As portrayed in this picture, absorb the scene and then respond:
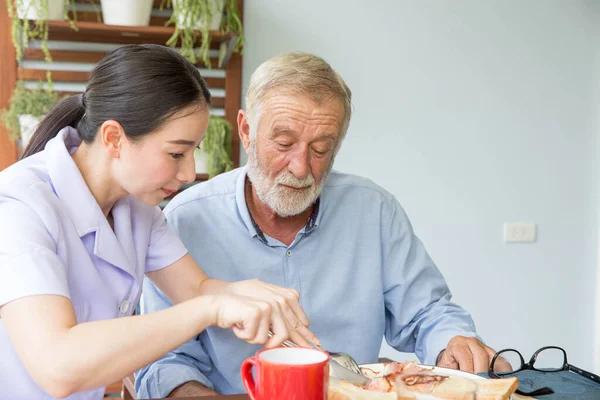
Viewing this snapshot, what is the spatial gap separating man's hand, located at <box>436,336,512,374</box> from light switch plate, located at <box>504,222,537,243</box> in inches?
79.7

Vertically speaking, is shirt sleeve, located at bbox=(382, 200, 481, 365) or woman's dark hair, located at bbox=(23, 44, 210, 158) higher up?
woman's dark hair, located at bbox=(23, 44, 210, 158)

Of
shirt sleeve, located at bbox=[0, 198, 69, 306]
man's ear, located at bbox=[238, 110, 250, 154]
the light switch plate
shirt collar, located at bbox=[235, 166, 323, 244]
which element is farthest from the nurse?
the light switch plate

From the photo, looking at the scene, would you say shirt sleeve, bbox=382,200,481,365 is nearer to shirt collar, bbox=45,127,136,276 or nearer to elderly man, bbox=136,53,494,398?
elderly man, bbox=136,53,494,398

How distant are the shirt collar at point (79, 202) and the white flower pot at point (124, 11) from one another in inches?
55.3

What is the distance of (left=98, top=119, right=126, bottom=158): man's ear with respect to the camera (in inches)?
47.7

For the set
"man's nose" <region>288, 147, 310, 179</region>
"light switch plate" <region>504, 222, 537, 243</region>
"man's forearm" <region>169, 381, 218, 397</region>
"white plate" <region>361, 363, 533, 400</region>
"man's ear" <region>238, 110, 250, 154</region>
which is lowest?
"light switch plate" <region>504, 222, 537, 243</region>

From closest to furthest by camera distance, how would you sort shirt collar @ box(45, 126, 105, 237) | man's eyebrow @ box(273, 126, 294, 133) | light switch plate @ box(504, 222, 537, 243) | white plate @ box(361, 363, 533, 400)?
1. white plate @ box(361, 363, 533, 400)
2. shirt collar @ box(45, 126, 105, 237)
3. man's eyebrow @ box(273, 126, 294, 133)
4. light switch plate @ box(504, 222, 537, 243)

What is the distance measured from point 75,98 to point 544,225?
2.65m

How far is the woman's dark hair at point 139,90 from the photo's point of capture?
1.20 m

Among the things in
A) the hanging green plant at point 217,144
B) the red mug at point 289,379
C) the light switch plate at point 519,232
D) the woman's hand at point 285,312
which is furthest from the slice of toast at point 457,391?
the light switch plate at point 519,232

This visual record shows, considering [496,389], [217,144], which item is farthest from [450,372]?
[217,144]

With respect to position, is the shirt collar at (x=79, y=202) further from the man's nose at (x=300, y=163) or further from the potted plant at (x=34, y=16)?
the potted plant at (x=34, y=16)

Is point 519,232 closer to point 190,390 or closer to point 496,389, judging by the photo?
point 190,390

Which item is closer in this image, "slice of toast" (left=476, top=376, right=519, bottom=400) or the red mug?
the red mug
